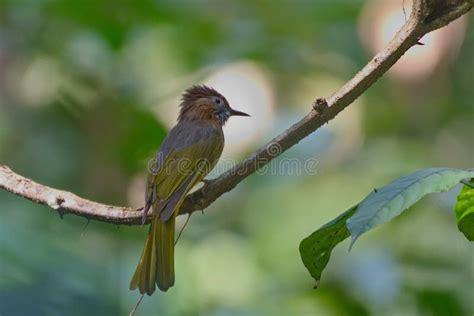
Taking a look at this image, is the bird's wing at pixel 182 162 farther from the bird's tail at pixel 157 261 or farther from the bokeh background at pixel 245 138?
the bokeh background at pixel 245 138

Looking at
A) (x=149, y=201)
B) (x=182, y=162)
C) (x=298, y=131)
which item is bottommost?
(x=298, y=131)

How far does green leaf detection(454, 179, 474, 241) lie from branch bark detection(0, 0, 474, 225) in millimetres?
635

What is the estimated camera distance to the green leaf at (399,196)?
1707 millimetres

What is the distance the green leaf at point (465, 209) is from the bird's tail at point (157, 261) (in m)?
1.70

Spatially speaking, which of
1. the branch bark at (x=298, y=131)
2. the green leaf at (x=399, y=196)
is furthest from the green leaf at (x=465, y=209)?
the branch bark at (x=298, y=131)

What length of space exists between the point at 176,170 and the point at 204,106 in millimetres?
1137

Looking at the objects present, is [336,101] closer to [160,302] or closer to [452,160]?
[160,302]

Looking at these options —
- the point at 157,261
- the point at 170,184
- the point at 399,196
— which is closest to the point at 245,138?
the point at 170,184

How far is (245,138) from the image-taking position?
6.32 metres

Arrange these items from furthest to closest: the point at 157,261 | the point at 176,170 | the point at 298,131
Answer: the point at 176,170 → the point at 157,261 → the point at 298,131

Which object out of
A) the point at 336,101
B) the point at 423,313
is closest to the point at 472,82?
the point at 423,313

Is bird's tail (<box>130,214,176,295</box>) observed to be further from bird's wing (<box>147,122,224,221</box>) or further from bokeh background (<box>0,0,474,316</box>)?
bokeh background (<box>0,0,474,316</box>)

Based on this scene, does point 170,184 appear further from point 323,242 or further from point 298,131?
point 323,242

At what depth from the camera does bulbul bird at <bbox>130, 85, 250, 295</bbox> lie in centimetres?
339
